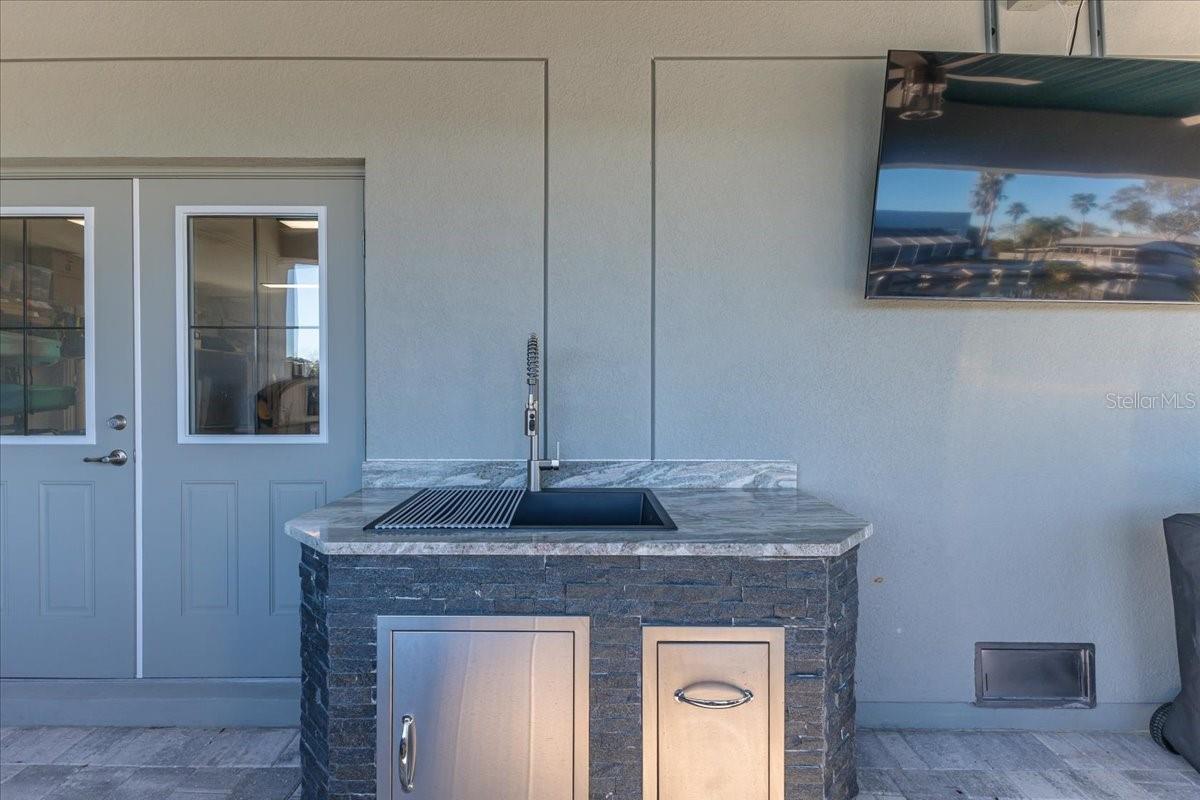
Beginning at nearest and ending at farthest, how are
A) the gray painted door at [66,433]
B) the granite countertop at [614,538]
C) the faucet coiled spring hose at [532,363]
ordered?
the granite countertop at [614,538] < the faucet coiled spring hose at [532,363] < the gray painted door at [66,433]

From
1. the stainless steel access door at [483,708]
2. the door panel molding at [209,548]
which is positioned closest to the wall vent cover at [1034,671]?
the stainless steel access door at [483,708]

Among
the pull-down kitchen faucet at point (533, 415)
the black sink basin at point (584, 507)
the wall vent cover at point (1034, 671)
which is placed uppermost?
the pull-down kitchen faucet at point (533, 415)

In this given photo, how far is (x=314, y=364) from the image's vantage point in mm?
2535

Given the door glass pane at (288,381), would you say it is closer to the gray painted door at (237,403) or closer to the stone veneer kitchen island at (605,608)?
the gray painted door at (237,403)

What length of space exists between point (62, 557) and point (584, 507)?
2.02m

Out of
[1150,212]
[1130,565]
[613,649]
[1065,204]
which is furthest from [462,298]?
[1130,565]

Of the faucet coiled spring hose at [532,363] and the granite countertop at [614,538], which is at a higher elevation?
the faucet coiled spring hose at [532,363]

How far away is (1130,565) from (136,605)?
3720 mm

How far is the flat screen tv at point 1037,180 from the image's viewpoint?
2217 millimetres

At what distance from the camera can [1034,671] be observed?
241 cm

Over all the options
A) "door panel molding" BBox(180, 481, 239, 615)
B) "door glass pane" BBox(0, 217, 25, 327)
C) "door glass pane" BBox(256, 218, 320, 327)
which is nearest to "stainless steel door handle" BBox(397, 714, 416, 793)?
"door panel molding" BBox(180, 481, 239, 615)

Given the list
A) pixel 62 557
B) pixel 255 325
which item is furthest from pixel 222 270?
pixel 62 557

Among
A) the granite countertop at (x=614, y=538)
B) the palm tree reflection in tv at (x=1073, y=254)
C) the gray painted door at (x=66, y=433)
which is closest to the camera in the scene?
the granite countertop at (x=614, y=538)

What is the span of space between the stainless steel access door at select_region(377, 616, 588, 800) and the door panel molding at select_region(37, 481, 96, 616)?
1680 millimetres
